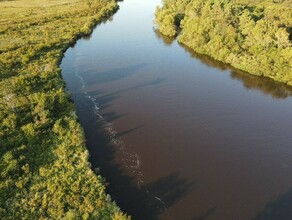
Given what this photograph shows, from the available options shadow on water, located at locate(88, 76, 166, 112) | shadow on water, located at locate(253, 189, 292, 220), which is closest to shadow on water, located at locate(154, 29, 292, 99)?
shadow on water, located at locate(88, 76, 166, 112)

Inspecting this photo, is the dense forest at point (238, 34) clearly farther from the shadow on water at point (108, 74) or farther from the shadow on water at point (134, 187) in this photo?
the shadow on water at point (134, 187)

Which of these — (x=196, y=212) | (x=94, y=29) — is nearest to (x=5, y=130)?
(x=196, y=212)

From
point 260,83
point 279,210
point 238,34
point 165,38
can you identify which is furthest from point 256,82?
point 279,210

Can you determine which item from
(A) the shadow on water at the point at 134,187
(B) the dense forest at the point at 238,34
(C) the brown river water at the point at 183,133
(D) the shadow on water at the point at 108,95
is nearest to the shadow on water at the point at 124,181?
(A) the shadow on water at the point at 134,187

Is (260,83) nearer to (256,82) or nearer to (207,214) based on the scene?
(256,82)

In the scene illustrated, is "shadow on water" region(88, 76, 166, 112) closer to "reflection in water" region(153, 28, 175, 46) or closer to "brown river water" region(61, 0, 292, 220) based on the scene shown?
"brown river water" region(61, 0, 292, 220)

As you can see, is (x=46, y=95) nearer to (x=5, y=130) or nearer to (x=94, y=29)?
(x=5, y=130)
